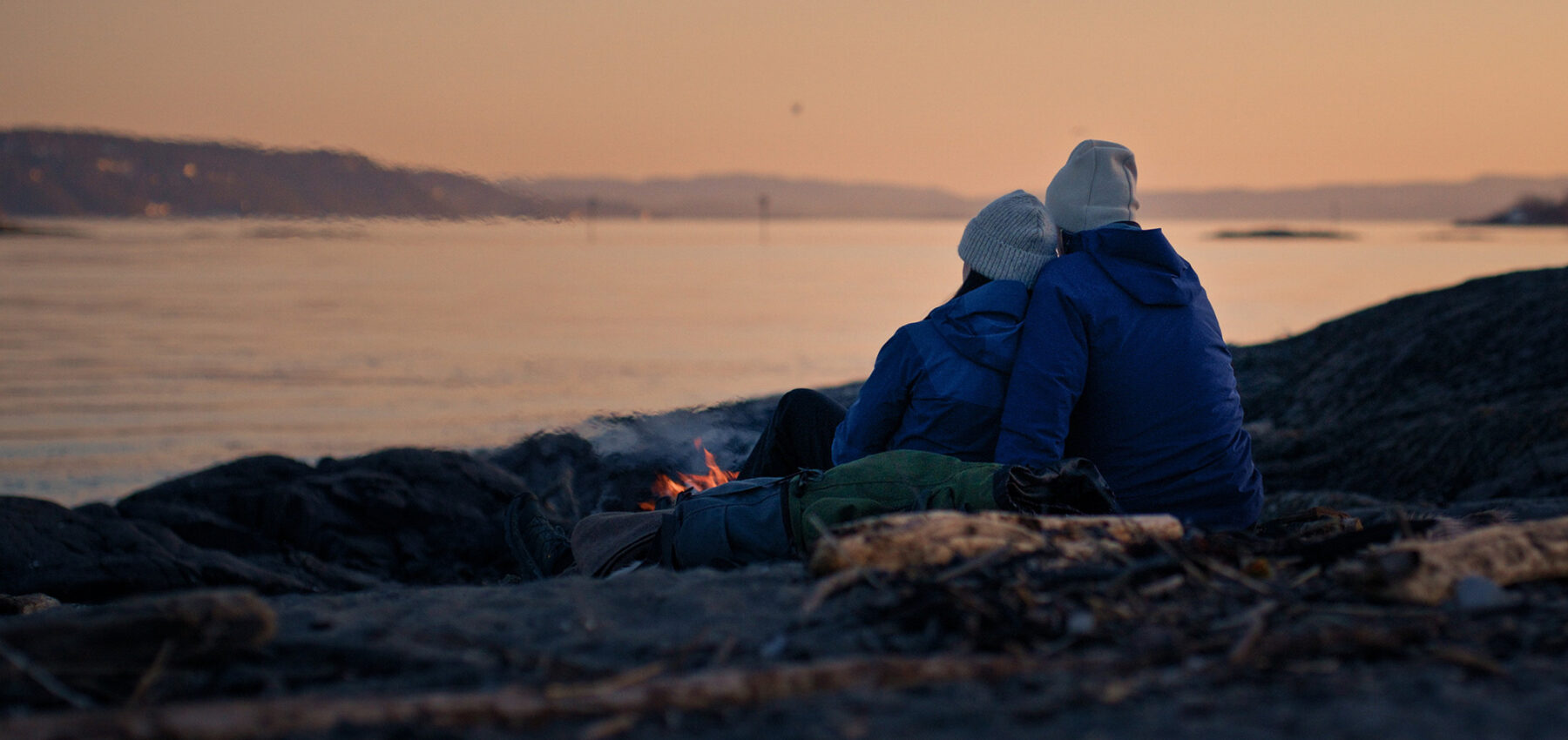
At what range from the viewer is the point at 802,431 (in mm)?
5379

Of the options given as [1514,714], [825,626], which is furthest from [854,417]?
[1514,714]

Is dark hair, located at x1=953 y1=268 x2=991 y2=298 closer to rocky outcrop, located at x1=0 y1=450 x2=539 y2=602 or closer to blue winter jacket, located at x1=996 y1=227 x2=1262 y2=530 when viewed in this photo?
blue winter jacket, located at x1=996 y1=227 x2=1262 y2=530

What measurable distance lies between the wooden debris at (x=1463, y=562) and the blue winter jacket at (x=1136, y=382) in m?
1.12

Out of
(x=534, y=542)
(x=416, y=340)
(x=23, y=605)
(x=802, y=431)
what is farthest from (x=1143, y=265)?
(x=416, y=340)

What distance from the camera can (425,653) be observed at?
2871 millimetres

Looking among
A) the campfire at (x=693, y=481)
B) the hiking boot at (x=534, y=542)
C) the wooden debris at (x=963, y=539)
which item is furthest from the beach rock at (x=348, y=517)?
the wooden debris at (x=963, y=539)

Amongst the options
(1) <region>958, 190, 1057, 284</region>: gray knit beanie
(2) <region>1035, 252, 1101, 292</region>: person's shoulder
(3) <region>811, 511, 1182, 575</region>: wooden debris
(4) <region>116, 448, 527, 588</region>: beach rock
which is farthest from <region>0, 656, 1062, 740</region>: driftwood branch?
(4) <region>116, 448, 527, 588</region>: beach rock

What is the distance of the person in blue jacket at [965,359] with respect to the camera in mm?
4555

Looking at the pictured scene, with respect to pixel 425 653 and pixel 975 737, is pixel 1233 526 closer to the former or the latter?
pixel 975 737

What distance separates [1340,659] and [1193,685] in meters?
0.42

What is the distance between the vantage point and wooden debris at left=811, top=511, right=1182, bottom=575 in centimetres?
332

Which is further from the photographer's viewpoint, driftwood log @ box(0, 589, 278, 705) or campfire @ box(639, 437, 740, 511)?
campfire @ box(639, 437, 740, 511)

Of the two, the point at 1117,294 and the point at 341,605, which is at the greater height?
the point at 1117,294

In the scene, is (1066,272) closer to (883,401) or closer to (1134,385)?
(1134,385)
